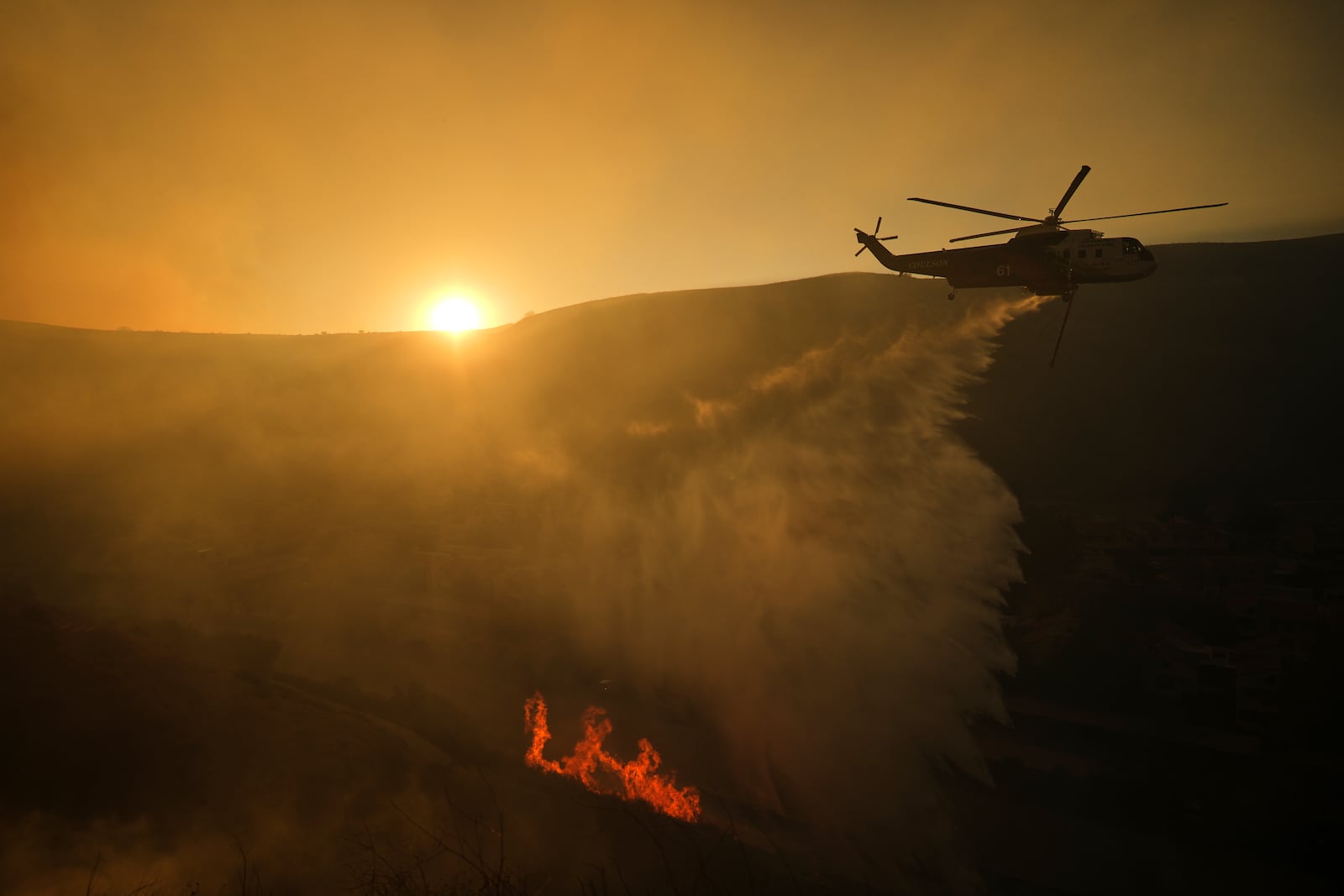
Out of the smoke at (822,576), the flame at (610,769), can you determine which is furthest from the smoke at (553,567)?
the flame at (610,769)

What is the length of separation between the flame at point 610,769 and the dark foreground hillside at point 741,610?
0.72 meters

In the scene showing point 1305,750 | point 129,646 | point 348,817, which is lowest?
point 1305,750

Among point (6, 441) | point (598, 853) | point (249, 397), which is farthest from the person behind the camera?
point (249, 397)

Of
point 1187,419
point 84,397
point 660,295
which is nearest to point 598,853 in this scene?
point 1187,419

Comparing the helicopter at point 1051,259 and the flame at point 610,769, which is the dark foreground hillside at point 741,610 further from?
the helicopter at point 1051,259

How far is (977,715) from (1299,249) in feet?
214

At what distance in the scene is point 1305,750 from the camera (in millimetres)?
23531

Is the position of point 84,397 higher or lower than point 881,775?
higher

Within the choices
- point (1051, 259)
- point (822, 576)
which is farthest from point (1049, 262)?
point (822, 576)

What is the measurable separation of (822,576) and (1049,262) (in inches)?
743

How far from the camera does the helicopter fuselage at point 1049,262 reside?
22.1 metres

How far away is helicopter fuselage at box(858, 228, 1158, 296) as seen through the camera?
2208 cm

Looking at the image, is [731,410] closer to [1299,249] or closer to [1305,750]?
[1305,750]

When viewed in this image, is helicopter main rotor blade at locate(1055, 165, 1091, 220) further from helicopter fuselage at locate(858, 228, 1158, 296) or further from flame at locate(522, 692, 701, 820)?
flame at locate(522, 692, 701, 820)
